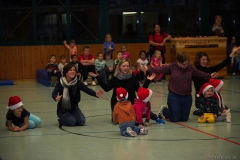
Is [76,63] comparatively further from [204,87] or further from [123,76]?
[204,87]

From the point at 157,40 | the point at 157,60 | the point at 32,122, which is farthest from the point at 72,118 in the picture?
the point at 157,40

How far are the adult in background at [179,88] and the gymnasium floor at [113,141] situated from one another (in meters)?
0.24

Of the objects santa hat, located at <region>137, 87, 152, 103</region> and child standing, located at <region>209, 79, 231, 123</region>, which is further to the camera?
child standing, located at <region>209, 79, 231, 123</region>

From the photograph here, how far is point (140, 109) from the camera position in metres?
8.58

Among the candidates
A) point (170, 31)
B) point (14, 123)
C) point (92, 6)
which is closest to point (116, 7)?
point (92, 6)

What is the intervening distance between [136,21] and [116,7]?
2.93ft

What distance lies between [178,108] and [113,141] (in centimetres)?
201

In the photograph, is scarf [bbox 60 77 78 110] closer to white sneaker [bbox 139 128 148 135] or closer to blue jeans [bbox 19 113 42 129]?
blue jeans [bbox 19 113 42 129]

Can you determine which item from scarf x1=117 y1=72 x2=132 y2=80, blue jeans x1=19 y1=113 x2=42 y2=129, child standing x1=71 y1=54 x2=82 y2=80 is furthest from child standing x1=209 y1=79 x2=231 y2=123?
child standing x1=71 y1=54 x2=82 y2=80

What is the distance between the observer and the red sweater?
9.33 meters

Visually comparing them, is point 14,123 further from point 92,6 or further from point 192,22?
point 192,22

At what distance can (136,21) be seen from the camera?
19328mm

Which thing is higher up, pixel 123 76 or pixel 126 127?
pixel 123 76

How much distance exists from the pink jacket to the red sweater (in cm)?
84
